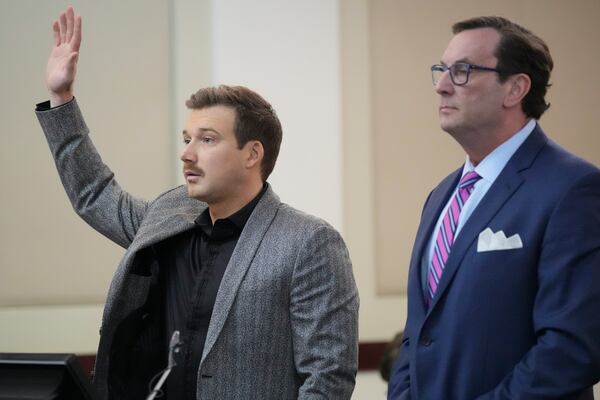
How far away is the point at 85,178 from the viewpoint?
2439 mm

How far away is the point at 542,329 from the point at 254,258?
2.60ft

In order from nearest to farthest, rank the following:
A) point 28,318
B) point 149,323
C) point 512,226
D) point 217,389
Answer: point 512,226, point 217,389, point 149,323, point 28,318

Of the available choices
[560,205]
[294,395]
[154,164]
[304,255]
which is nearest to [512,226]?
[560,205]

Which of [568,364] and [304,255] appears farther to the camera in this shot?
[304,255]

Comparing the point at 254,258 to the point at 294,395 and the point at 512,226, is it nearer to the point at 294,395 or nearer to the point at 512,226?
the point at 294,395

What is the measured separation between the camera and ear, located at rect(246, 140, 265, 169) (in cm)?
241

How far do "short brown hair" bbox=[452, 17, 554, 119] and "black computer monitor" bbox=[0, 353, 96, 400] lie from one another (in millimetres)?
1176

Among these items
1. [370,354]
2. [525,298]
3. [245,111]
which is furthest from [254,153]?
[370,354]

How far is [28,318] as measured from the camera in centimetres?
367

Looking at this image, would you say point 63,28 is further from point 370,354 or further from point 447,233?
point 370,354

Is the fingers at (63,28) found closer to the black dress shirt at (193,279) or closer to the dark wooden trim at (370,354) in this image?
the black dress shirt at (193,279)

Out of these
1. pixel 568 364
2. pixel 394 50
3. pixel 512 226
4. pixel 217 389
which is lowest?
pixel 217 389

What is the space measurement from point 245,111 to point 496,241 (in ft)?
2.83

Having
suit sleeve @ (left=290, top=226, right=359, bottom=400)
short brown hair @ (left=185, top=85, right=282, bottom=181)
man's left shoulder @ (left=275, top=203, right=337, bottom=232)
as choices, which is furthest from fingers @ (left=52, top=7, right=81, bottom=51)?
suit sleeve @ (left=290, top=226, right=359, bottom=400)
